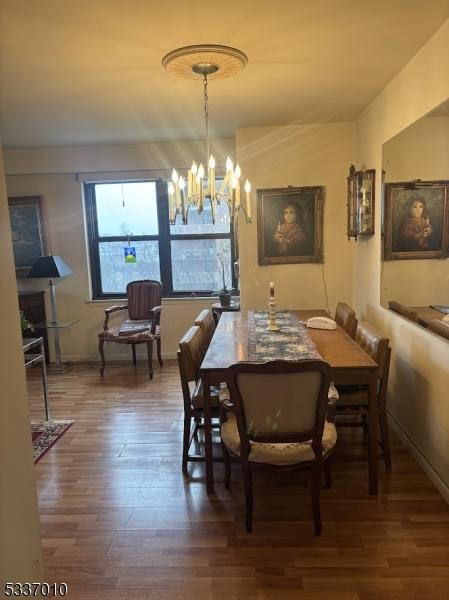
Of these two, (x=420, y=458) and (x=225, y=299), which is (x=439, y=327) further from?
(x=225, y=299)

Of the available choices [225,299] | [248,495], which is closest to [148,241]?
[225,299]

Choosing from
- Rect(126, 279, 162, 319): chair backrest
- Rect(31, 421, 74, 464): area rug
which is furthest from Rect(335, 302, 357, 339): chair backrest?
Rect(31, 421, 74, 464): area rug

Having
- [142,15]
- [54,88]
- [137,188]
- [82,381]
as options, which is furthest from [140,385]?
[142,15]

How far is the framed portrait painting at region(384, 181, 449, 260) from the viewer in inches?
104

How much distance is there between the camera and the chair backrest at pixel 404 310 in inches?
113

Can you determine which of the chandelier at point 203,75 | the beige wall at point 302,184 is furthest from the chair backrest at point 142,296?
the chandelier at point 203,75

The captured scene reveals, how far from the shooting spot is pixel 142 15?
2.02 metres

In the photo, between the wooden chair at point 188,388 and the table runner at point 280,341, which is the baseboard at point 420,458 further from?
the wooden chair at point 188,388

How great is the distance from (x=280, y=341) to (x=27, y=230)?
3679 mm

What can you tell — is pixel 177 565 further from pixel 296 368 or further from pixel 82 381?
pixel 82 381

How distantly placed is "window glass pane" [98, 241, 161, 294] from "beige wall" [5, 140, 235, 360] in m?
0.24

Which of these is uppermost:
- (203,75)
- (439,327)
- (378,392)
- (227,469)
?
(203,75)

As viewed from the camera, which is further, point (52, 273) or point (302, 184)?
point (52, 273)

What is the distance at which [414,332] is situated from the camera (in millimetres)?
2838
